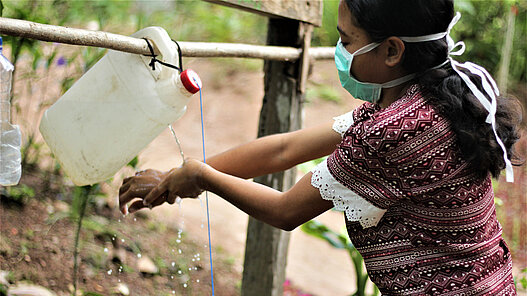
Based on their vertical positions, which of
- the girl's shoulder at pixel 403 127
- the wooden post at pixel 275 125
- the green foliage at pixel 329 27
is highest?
the girl's shoulder at pixel 403 127

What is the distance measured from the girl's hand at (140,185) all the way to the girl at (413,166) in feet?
0.73

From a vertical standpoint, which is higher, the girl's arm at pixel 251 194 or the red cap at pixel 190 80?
the red cap at pixel 190 80

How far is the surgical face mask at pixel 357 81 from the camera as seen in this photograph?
1354mm

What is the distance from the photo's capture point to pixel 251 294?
240cm

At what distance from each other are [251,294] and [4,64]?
4.90 feet

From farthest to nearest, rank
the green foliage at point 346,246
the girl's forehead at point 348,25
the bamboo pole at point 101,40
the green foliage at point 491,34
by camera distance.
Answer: the green foliage at point 491,34 → the green foliage at point 346,246 → the girl's forehead at point 348,25 → the bamboo pole at point 101,40

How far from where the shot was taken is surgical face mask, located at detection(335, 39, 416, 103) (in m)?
1.35

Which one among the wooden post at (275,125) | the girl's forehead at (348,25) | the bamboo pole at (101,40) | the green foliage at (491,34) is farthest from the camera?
the green foliage at (491,34)

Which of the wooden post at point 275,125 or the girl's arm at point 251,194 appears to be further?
the wooden post at point 275,125

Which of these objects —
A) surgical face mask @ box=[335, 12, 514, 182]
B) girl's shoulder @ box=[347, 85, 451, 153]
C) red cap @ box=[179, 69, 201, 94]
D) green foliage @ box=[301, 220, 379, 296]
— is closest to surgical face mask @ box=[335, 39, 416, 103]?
surgical face mask @ box=[335, 12, 514, 182]

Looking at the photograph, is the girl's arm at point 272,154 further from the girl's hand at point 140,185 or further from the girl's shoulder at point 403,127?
the girl's shoulder at point 403,127

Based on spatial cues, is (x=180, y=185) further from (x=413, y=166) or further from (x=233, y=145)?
(x=233, y=145)

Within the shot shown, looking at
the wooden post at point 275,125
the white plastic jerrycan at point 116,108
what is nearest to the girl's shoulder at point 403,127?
the white plastic jerrycan at point 116,108

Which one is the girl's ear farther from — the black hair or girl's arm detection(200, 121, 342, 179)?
girl's arm detection(200, 121, 342, 179)
